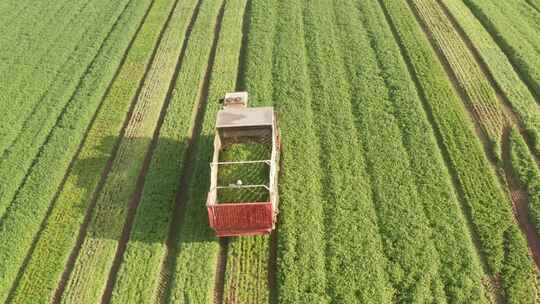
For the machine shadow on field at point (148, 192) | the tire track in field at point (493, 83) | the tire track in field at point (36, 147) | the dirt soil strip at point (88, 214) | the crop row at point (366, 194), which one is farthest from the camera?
the tire track in field at point (493, 83)

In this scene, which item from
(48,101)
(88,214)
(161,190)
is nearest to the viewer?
(88,214)

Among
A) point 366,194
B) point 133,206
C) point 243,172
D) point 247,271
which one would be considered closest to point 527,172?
point 366,194

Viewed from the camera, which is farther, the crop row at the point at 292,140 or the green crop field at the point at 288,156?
the green crop field at the point at 288,156

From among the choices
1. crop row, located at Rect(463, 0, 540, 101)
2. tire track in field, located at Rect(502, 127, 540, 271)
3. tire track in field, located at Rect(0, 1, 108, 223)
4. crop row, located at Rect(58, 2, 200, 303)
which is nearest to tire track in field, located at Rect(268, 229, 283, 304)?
crop row, located at Rect(58, 2, 200, 303)

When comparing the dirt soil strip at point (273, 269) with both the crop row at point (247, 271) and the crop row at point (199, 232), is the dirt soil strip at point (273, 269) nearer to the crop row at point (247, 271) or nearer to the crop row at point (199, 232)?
the crop row at point (247, 271)

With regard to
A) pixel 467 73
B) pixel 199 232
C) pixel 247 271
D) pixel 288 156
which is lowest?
pixel 199 232

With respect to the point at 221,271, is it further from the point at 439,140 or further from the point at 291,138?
the point at 439,140

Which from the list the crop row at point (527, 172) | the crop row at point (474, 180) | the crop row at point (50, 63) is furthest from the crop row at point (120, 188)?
the crop row at point (527, 172)
